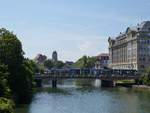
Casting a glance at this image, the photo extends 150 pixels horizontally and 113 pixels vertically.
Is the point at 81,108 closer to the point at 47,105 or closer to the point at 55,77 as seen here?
the point at 47,105

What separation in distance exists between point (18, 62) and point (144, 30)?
118621 millimetres

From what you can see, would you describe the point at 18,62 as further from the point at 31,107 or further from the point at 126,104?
the point at 126,104

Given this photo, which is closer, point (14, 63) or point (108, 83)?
point (14, 63)

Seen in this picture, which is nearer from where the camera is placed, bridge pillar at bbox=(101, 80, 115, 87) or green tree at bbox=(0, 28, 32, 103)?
green tree at bbox=(0, 28, 32, 103)

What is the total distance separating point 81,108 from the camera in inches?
3120

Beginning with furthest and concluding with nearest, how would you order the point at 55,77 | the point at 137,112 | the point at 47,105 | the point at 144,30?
the point at 144,30
the point at 55,77
the point at 47,105
the point at 137,112

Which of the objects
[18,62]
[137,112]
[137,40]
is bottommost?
[137,112]

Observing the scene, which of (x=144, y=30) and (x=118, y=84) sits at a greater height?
(x=144, y=30)

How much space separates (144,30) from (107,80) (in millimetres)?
48506

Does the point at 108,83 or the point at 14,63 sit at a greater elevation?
the point at 14,63

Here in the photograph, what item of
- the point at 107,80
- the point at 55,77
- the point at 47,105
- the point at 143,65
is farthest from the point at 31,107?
the point at 143,65

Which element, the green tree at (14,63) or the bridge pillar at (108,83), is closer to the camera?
the green tree at (14,63)

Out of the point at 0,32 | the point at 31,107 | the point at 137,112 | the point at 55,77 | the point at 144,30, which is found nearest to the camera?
the point at 137,112

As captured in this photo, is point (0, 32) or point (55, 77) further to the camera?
point (55, 77)
